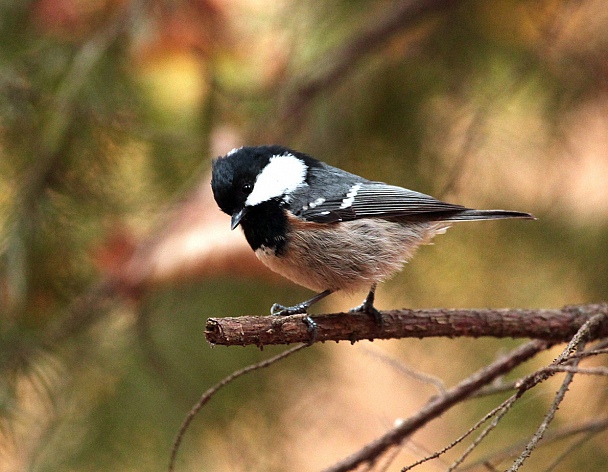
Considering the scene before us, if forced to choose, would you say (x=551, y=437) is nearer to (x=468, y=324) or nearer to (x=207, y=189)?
(x=468, y=324)

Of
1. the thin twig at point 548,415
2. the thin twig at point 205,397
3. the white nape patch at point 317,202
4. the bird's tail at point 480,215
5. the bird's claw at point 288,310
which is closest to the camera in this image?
the thin twig at point 548,415

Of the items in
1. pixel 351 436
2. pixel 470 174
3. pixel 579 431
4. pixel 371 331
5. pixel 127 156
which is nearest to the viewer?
pixel 579 431

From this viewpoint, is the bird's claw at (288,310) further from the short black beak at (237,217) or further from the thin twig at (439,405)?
the thin twig at (439,405)

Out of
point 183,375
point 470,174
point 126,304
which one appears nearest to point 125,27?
point 126,304

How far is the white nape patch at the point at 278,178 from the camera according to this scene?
1.96 meters

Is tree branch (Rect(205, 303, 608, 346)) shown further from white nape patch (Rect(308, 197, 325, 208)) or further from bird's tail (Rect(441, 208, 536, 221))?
white nape patch (Rect(308, 197, 325, 208))

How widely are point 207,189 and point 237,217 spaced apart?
386mm

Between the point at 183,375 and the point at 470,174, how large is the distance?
129 cm

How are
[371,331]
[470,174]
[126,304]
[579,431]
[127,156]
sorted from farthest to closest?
[470,174]
[127,156]
[126,304]
[371,331]
[579,431]

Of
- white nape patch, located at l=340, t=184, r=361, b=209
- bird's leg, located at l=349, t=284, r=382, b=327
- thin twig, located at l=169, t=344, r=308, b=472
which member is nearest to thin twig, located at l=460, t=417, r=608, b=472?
bird's leg, located at l=349, t=284, r=382, b=327

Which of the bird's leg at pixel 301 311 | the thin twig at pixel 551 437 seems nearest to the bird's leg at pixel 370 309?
the bird's leg at pixel 301 311

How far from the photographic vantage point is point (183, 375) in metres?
2.24

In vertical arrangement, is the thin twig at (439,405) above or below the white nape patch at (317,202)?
below

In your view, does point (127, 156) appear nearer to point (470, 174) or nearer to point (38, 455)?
point (38, 455)
